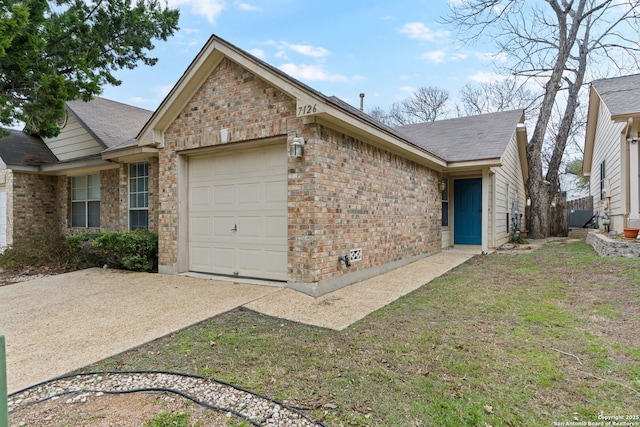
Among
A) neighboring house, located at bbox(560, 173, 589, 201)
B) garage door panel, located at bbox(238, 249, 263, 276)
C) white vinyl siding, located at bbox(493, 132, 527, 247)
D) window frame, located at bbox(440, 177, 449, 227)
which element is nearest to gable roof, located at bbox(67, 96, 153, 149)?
garage door panel, located at bbox(238, 249, 263, 276)

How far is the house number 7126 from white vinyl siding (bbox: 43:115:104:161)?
7649 millimetres

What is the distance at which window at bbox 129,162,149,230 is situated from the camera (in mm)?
8570

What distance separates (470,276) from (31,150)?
13.4 meters

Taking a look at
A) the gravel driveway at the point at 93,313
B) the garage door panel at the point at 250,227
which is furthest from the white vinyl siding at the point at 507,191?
the gravel driveway at the point at 93,313

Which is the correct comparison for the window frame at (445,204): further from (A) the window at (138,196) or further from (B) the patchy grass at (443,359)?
(A) the window at (138,196)

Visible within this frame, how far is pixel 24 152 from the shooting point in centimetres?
1100

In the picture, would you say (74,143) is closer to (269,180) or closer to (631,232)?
(269,180)

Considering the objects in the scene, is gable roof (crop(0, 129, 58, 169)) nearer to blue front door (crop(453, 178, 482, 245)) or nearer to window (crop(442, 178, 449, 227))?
window (crop(442, 178, 449, 227))

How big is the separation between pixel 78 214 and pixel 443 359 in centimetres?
1159

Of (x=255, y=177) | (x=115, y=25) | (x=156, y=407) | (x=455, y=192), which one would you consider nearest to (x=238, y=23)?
(x=115, y=25)

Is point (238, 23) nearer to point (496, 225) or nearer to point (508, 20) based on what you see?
point (496, 225)

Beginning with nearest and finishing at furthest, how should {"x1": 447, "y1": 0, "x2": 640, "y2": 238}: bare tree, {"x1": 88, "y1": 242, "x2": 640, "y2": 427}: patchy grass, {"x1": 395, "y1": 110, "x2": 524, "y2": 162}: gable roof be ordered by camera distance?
{"x1": 88, "y1": 242, "x2": 640, "y2": 427}: patchy grass < {"x1": 395, "y1": 110, "x2": 524, "y2": 162}: gable roof < {"x1": 447, "y1": 0, "x2": 640, "y2": 238}: bare tree

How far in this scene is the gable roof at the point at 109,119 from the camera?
9940mm

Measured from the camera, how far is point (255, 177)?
6.18 metres
